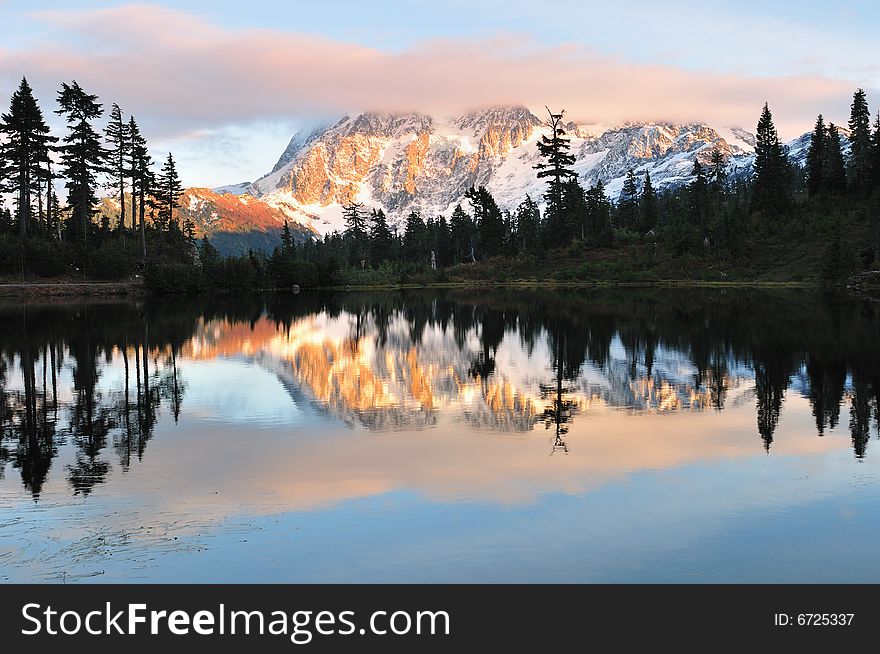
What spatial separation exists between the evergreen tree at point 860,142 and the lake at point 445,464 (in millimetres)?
86104

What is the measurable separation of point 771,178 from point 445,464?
112 meters

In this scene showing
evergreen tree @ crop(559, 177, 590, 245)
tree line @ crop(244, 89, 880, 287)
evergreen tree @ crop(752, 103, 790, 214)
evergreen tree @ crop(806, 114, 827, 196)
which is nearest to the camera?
tree line @ crop(244, 89, 880, 287)

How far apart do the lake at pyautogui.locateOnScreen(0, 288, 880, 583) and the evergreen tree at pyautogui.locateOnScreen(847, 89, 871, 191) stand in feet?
282

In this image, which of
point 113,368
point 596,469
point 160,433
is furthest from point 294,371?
point 596,469

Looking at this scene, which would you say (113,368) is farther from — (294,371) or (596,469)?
(596,469)

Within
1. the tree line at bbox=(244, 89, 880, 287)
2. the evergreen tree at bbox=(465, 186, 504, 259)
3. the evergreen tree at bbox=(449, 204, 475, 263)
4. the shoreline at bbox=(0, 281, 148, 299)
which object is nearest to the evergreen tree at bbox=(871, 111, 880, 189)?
the tree line at bbox=(244, 89, 880, 287)

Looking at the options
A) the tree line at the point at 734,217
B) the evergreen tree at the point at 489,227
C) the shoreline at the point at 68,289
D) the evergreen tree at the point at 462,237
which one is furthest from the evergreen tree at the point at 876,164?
the shoreline at the point at 68,289

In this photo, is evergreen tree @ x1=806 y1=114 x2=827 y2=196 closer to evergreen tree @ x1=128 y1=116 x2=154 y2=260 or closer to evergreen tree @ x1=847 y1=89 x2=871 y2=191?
evergreen tree @ x1=847 y1=89 x2=871 y2=191

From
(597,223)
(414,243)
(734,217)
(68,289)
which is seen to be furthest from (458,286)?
(414,243)

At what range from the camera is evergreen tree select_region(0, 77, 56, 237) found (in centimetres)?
7288

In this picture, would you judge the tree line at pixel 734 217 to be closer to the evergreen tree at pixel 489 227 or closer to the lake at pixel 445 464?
the evergreen tree at pixel 489 227

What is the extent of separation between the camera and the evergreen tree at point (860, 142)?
10669 centimetres

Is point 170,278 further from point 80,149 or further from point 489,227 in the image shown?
point 489,227

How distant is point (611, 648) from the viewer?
25.1 feet
